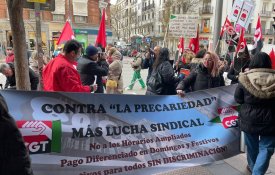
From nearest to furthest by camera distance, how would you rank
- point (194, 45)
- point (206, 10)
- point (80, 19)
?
point (194, 45)
point (80, 19)
point (206, 10)

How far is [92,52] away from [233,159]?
9.33 ft

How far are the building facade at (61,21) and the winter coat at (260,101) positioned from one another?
3181 cm

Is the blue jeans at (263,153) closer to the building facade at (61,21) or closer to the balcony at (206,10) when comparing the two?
the building facade at (61,21)

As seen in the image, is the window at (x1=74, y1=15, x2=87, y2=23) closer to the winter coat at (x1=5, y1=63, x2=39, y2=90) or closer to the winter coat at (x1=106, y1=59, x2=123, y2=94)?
the winter coat at (x1=106, y1=59, x2=123, y2=94)

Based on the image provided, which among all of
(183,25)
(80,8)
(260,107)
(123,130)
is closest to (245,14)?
(183,25)

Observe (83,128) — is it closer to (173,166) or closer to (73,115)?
(73,115)

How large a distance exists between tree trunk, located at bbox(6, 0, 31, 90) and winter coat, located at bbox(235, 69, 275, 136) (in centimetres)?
286

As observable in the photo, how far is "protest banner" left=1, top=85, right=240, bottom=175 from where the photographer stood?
281 centimetres

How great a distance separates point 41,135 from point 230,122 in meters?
2.53

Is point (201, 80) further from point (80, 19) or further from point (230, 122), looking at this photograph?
point (80, 19)

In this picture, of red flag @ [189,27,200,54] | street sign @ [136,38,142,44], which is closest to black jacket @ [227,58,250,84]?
red flag @ [189,27,200,54]

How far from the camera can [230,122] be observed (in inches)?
155

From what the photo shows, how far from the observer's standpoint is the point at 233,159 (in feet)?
14.0

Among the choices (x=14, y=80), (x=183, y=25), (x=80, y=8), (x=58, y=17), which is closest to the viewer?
(x=14, y=80)
